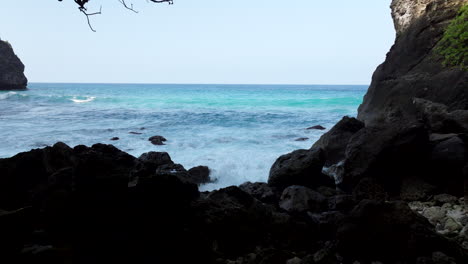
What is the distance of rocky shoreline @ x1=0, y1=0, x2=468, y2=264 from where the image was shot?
4297 millimetres

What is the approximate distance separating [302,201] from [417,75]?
858cm

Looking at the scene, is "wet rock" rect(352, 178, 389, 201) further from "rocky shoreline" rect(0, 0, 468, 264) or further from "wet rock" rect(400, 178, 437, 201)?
"wet rock" rect(400, 178, 437, 201)

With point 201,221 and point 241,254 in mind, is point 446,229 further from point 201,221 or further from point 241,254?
point 201,221

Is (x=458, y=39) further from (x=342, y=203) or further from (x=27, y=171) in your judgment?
(x=27, y=171)

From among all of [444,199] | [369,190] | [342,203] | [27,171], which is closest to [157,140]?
[27,171]

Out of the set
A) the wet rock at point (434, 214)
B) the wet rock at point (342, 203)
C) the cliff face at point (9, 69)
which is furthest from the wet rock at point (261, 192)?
the cliff face at point (9, 69)

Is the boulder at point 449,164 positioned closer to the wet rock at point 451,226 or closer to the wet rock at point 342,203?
the wet rock at point 451,226

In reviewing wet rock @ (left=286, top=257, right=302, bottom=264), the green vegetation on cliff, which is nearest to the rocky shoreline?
wet rock @ (left=286, top=257, right=302, bottom=264)

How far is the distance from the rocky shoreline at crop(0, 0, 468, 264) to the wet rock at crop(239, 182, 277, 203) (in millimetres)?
27

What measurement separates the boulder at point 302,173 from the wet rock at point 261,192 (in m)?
0.52

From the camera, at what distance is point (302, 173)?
7898 mm

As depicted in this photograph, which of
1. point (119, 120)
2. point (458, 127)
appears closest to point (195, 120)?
point (119, 120)

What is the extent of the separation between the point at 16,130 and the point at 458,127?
2111 centimetres

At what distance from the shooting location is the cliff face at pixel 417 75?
10.5 metres
